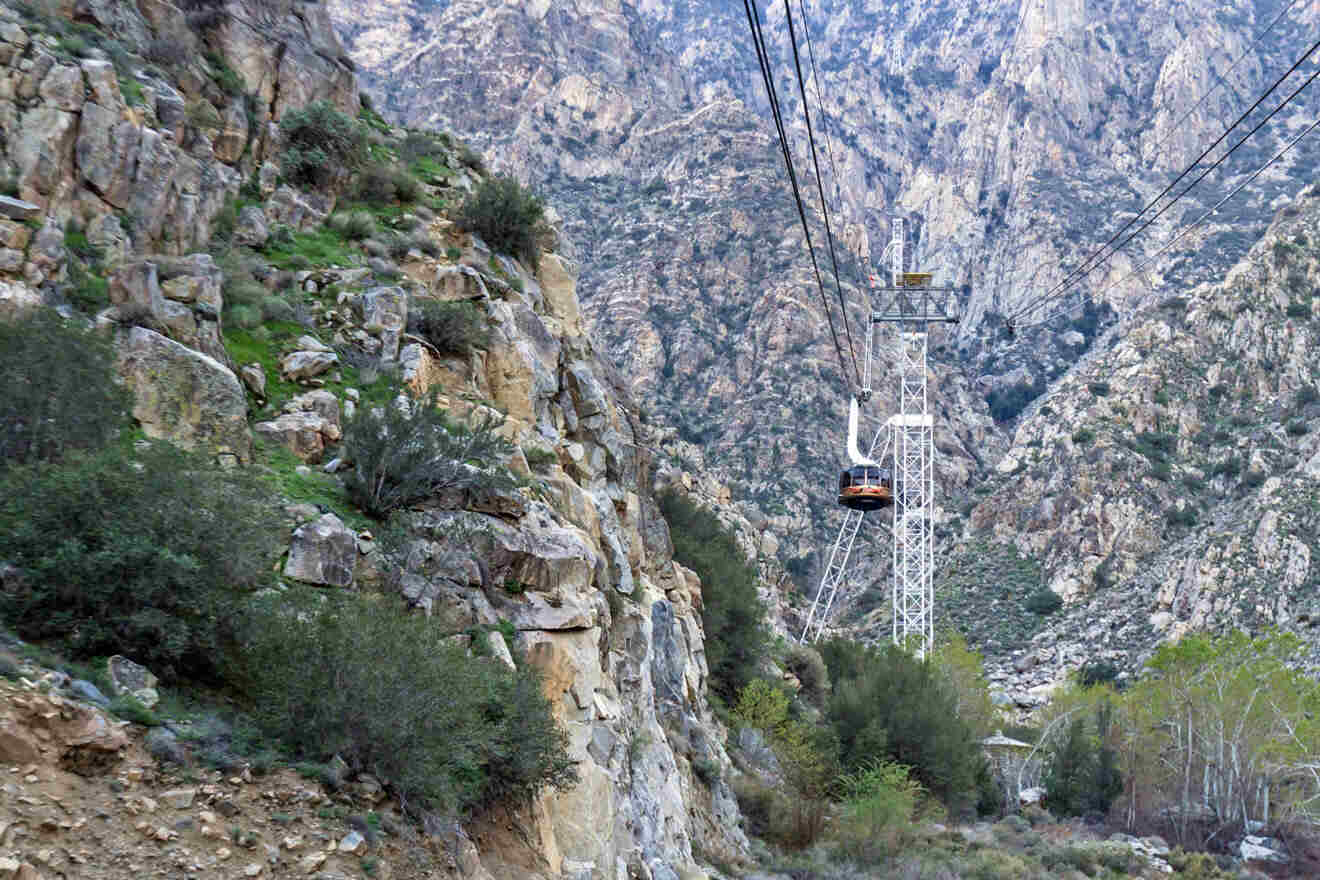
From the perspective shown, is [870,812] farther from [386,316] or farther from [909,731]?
[386,316]

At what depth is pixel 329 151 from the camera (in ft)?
66.2

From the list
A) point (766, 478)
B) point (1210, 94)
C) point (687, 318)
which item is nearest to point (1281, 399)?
point (766, 478)

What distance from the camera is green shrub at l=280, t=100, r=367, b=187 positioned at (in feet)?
64.3

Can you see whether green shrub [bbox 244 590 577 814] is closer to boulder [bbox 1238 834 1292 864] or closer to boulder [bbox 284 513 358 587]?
boulder [bbox 284 513 358 587]

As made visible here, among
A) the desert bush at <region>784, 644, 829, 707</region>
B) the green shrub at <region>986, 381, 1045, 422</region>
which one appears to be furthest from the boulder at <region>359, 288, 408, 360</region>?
the green shrub at <region>986, 381, 1045, 422</region>

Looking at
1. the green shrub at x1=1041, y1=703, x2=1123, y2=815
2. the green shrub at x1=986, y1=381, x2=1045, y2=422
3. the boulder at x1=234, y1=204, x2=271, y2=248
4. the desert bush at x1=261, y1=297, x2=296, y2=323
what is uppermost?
the green shrub at x1=986, y1=381, x2=1045, y2=422

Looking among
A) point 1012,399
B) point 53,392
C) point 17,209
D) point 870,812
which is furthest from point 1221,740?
point 1012,399

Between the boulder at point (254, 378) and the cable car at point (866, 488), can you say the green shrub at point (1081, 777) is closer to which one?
the cable car at point (866, 488)

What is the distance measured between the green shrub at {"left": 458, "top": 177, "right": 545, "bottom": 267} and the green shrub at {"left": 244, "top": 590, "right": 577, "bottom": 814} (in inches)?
486

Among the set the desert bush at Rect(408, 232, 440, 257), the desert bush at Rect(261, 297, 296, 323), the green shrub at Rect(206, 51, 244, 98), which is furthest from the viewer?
the green shrub at Rect(206, 51, 244, 98)

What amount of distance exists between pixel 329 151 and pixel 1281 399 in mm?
62253

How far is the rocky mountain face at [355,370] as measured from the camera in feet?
37.0

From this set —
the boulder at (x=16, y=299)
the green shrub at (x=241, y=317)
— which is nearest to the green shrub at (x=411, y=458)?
the green shrub at (x=241, y=317)

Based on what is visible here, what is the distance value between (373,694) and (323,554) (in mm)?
2752
